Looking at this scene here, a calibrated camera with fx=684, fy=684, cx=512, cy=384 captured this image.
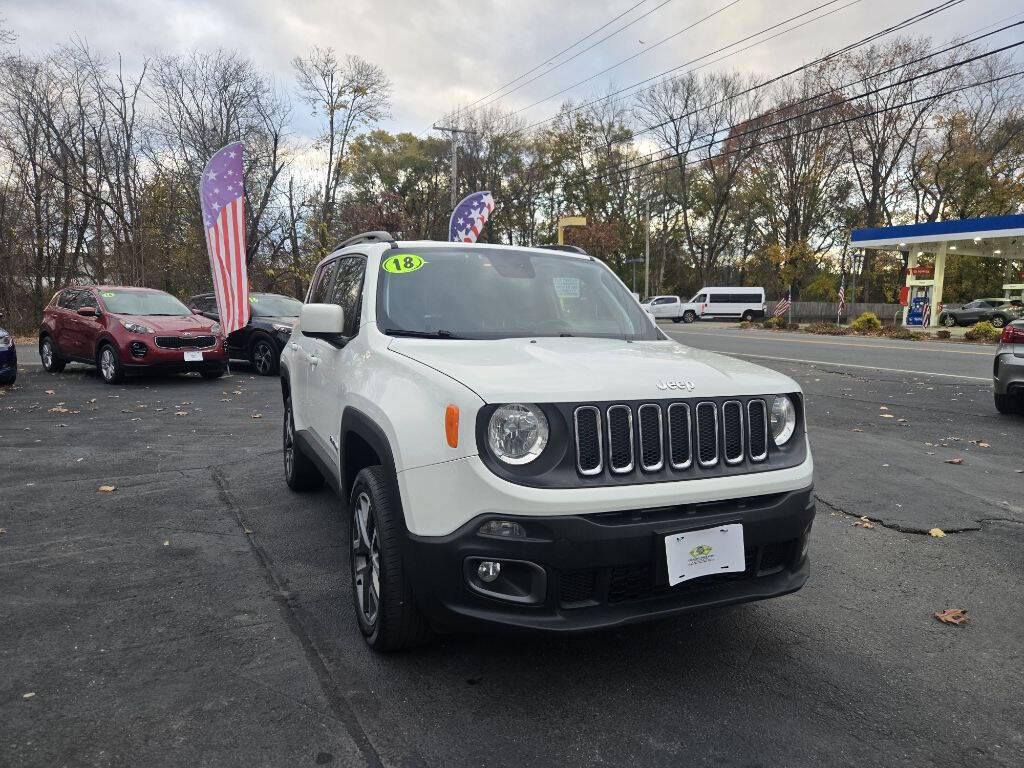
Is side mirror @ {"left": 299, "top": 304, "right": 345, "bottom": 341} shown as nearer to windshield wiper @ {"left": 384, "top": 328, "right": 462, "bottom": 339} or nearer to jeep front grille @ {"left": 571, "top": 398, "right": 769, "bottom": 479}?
windshield wiper @ {"left": 384, "top": 328, "right": 462, "bottom": 339}

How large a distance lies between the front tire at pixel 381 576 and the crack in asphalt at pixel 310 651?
8.9 inches

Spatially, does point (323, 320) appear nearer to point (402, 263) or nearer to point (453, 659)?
point (402, 263)

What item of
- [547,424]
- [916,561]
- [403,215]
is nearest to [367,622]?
[547,424]

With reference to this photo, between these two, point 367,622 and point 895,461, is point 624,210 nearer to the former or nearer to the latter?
point 895,461

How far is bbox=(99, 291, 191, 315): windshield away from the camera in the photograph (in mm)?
11875

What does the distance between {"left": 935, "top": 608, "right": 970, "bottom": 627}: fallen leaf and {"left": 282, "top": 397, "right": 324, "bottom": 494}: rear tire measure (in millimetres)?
3900

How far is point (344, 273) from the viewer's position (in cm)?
433

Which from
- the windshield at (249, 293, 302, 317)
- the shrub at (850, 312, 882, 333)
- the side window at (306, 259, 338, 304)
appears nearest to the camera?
the side window at (306, 259, 338, 304)

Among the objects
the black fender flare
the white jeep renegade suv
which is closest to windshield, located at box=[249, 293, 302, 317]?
the black fender flare

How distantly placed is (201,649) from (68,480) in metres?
3.54

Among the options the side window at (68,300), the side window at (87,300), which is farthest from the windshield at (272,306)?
the side window at (68,300)

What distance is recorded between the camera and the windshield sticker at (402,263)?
370cm

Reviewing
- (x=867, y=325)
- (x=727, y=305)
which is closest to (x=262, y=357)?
(x=867, y=325)

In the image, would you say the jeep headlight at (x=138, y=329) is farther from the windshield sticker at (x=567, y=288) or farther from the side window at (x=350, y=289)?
the windshield sticker at (x=567, y=288)
